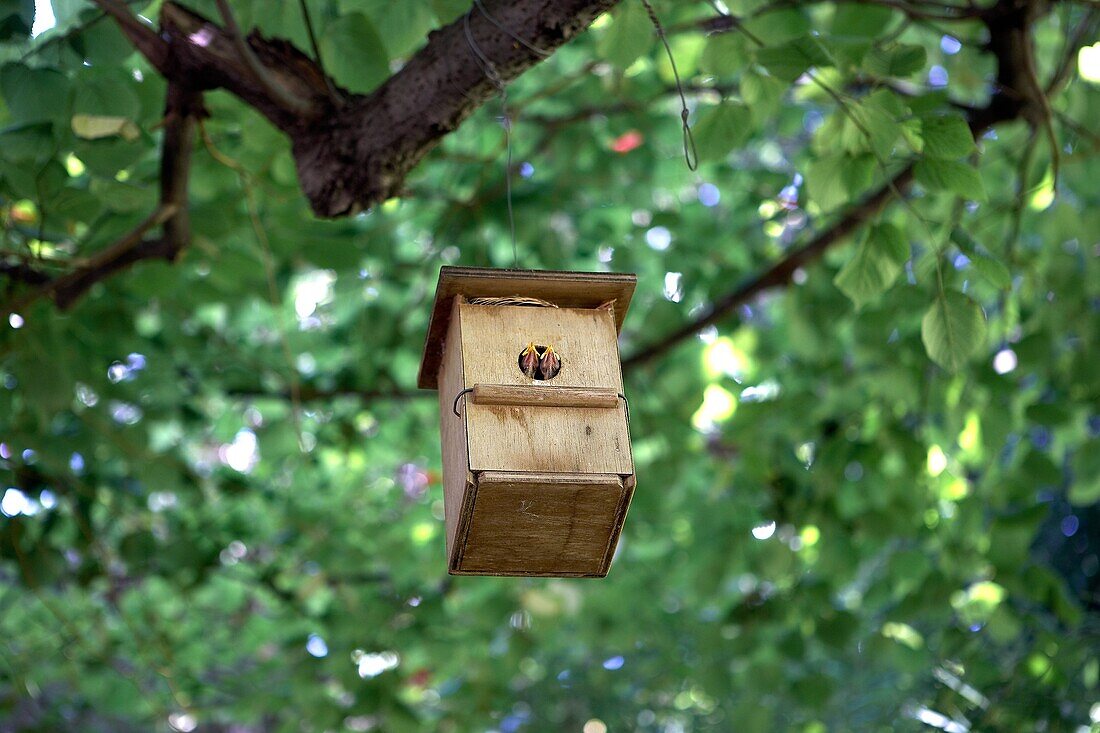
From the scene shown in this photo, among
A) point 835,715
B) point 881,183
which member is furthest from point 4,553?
point 835,715

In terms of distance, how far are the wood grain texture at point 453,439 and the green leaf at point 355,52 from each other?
1.87ft

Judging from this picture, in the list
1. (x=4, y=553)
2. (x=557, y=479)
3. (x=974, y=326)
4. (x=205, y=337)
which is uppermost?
(x=205, y=337)

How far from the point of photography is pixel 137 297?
3.13m

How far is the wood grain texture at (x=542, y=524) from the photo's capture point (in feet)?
4.88

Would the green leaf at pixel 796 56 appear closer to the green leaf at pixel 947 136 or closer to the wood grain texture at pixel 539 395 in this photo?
the green leaf at pixel 947 136

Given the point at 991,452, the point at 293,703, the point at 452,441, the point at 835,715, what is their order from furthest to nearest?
the point at 835,715 → the point at 293,703 → the point at 991,452 → the point at 452,441

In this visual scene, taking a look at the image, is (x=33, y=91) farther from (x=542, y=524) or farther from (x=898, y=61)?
(x=898, y=61)

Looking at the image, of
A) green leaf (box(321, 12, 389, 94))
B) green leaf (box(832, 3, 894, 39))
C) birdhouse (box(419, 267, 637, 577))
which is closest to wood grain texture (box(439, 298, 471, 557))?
birdhouse (box(419, 267, 637, 577))

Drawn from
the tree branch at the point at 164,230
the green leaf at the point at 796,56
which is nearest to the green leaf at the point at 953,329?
the green leaf at the point at 796,56

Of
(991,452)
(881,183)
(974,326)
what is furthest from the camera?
(991,452)

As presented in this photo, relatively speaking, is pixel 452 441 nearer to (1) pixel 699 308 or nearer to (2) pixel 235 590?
(1) pixel 699 308

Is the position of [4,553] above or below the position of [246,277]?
below

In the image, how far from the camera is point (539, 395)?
1.54 metres

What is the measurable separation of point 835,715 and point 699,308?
1.72 metres
